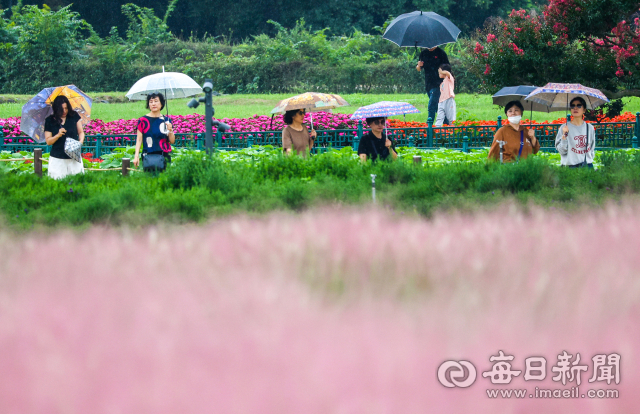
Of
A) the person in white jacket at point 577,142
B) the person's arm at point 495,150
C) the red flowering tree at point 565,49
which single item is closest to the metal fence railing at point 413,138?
the red flowering tree at point 565,49

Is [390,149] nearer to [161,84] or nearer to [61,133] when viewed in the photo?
[161,84]

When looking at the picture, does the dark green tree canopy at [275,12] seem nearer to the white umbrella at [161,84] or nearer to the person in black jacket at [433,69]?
the person in black jacket at [433,69]

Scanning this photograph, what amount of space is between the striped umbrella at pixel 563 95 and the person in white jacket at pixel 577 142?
0.45 m

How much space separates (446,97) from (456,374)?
12.9 m

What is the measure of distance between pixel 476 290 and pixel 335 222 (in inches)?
55.4

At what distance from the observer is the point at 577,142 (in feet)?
27.4

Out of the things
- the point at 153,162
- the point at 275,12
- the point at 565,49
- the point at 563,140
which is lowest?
the point at 153,162

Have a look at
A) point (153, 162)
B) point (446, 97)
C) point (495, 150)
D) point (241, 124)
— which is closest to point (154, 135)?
point (153, 162)

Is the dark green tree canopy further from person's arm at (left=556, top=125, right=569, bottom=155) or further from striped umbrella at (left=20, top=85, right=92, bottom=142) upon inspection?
person's arm at (left=556, top=125, right=569, bottom=155)

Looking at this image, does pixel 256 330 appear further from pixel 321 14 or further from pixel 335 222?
pixel 321 14

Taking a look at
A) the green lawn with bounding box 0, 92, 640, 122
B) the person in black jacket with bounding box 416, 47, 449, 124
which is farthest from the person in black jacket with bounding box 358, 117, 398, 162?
the green lawn with bounding box 0, 92, 640, 122

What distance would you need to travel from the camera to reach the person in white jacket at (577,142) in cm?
832

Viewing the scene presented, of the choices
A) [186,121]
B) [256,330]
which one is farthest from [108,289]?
[186,121]

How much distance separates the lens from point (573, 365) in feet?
7.68
